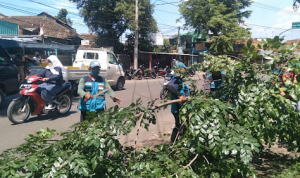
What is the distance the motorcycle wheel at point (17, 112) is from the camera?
6.20m

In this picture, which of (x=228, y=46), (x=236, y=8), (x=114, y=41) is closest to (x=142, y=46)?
(x=114, y=41)

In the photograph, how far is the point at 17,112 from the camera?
642 centimetres

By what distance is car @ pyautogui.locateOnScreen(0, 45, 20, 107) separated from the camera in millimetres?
7981

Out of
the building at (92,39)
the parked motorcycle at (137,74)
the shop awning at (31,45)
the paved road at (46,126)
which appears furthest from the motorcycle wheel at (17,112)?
the building at (92,39)

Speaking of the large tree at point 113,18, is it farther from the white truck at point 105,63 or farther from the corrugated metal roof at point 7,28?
the white truck at point 105,63

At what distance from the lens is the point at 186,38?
125 feet

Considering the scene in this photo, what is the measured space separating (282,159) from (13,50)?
13874 millimetres

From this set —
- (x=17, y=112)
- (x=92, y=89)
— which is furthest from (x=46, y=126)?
(x=92, y=89)

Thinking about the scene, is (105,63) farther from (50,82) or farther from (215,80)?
(215,80)

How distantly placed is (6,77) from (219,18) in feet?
77.8

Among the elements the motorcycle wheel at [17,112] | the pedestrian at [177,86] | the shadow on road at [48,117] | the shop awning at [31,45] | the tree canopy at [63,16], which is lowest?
the shadow on road at [48,117]

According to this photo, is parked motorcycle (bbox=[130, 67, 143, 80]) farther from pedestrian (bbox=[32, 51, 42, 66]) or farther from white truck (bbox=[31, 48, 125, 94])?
pedestrian (bbox=[32, 51, 42, 66])

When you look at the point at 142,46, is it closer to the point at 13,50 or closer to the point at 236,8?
the point at 236,8

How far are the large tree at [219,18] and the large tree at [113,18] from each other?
19.9 ft
